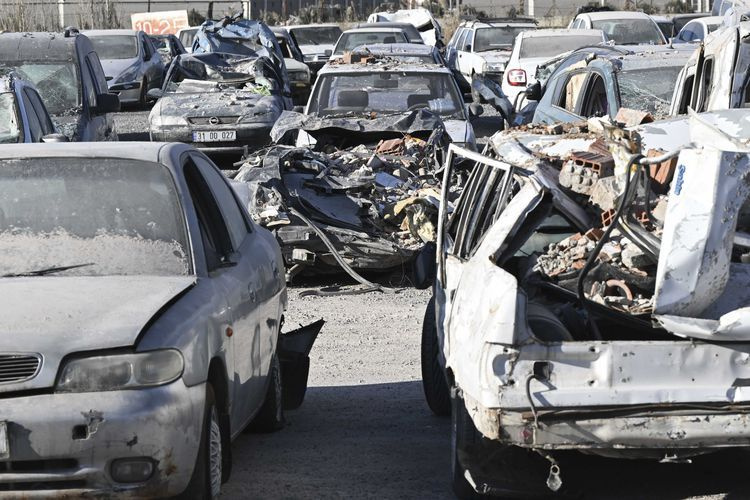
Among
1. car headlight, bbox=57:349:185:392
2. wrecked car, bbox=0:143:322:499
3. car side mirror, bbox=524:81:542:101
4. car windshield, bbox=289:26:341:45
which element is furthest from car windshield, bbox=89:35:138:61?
car headlight, bbox=57:349:185:392

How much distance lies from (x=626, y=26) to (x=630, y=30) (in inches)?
6.4

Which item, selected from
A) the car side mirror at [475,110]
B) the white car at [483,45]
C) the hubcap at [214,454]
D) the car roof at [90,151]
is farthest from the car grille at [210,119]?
the hubcap at [214,454]

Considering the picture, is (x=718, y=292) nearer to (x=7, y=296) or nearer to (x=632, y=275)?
(x=632, y=275)

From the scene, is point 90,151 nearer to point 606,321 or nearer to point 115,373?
point 115,373

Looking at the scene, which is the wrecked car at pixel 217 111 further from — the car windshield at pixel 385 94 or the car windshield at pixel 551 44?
the car windshield at pixel 551 44

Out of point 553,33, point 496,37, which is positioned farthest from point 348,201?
point 496,37

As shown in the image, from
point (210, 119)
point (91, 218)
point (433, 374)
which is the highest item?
point (91, 218)

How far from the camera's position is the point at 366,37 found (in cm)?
2884

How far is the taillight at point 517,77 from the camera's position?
899 inches

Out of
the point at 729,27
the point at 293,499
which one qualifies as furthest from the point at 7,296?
the point at 729,27

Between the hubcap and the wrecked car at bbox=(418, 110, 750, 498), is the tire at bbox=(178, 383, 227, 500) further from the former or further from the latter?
the wrecked car at bbox=(418, 110, 750, 498)

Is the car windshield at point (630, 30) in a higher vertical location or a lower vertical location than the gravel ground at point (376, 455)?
higher

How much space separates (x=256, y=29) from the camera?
82.8 ft

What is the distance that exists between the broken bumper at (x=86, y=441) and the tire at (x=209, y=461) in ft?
0.66
